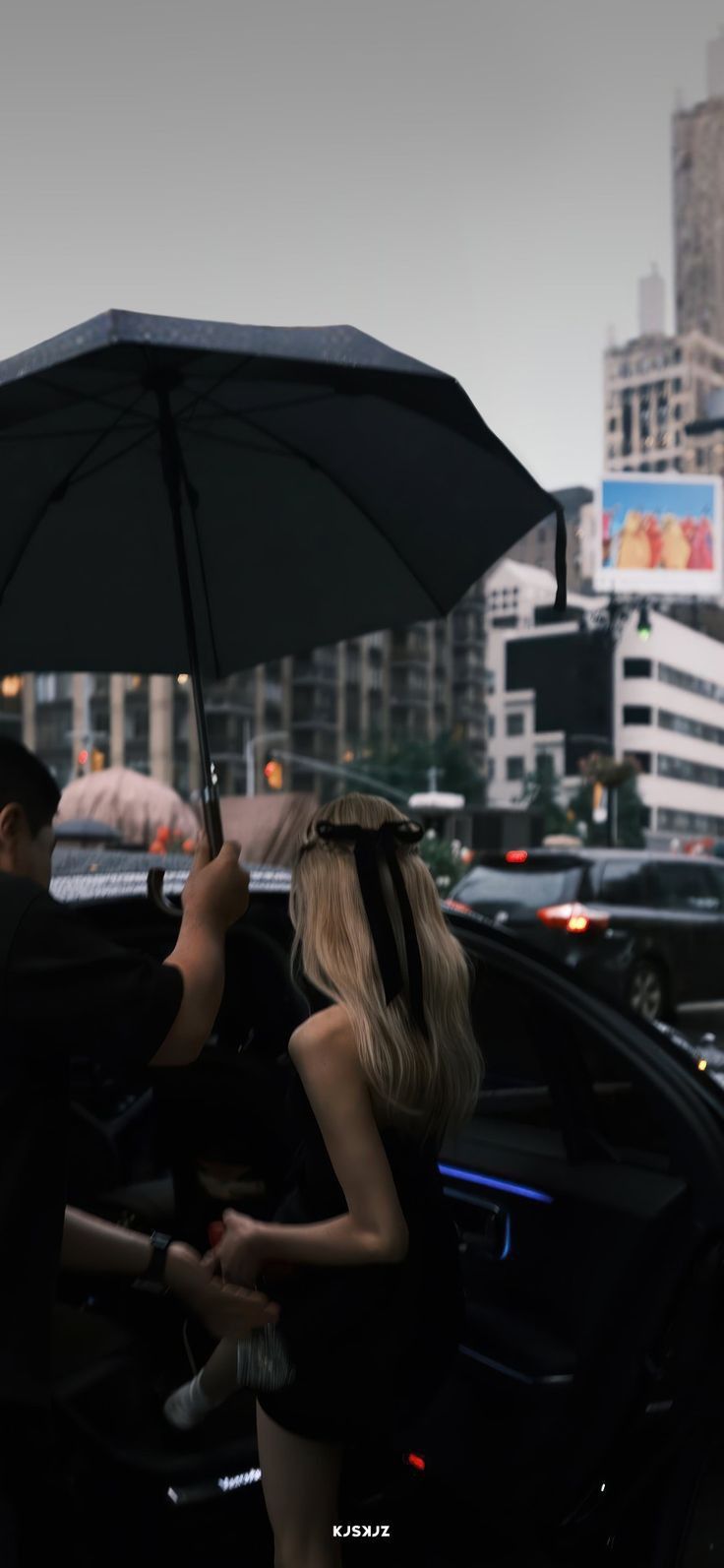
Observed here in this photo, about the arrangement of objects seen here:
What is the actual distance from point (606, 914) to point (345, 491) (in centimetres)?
1182

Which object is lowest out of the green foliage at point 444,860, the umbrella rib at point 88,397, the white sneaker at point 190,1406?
the green foliage at point 444,860

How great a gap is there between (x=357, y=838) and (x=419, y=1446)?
1623mm

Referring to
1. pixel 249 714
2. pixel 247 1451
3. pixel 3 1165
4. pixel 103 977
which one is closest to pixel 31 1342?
pixel 3 1165

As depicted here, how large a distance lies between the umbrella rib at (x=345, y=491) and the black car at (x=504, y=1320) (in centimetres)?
82

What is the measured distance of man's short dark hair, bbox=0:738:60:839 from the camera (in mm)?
1854

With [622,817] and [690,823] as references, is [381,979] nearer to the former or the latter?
[622,817]

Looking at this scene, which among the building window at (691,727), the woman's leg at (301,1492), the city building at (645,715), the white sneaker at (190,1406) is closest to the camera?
the woman's leg at (301,1492)

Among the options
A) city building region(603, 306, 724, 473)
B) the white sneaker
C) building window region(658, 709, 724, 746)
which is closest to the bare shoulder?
the white sneaker

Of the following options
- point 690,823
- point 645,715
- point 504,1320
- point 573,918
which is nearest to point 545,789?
point 645,715

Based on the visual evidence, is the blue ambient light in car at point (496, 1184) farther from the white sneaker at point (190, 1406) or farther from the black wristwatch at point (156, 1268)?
the black wristwatch at point (156, 1268)

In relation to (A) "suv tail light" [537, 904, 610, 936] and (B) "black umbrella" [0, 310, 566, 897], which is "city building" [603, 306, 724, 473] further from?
(B) "black umbrella" [0, 310, 566, 897]

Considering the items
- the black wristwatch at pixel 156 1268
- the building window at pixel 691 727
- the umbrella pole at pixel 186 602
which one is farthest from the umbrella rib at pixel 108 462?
the building window at pixel 691 727

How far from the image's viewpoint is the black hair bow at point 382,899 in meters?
2.11

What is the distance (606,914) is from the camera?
14.7m
